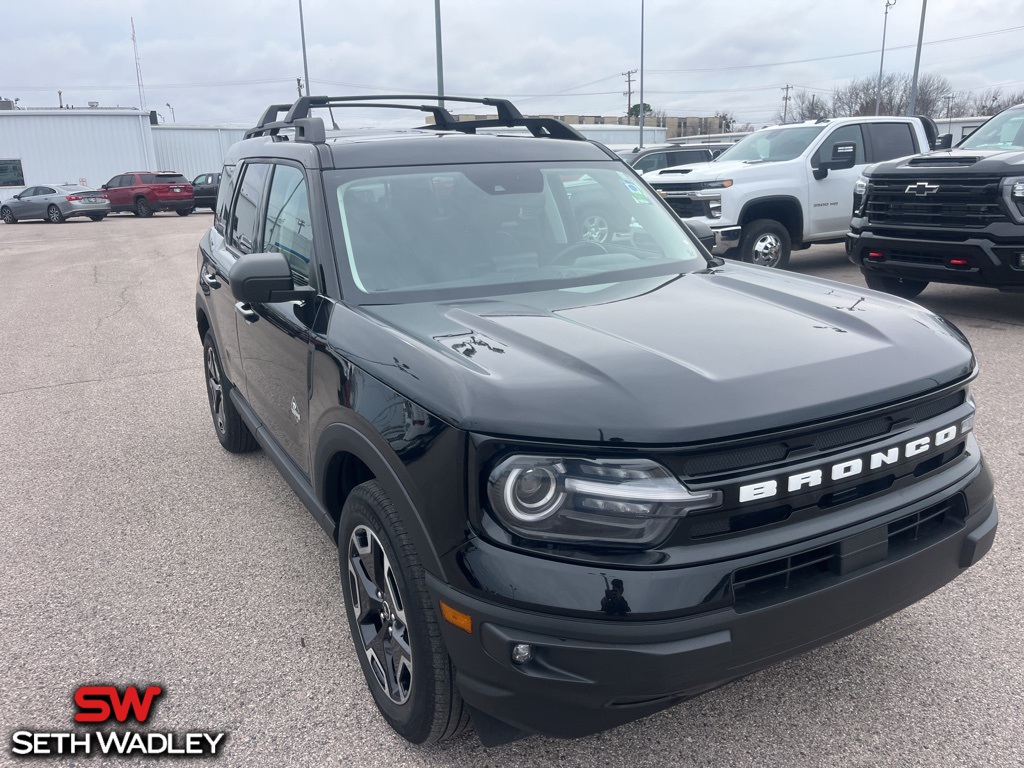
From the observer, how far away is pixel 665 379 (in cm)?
209

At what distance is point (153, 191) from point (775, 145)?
26.5m

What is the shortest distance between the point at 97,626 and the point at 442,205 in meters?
2.18

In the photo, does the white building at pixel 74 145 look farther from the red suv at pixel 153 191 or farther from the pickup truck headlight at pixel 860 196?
the pickup truck headlight at pixel 860 196

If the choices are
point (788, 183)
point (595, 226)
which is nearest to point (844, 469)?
point (595, 226)

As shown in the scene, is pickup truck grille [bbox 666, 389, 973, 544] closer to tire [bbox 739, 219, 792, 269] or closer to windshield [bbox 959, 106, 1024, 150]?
windshield [bbox 959, 106, 1024, 150]

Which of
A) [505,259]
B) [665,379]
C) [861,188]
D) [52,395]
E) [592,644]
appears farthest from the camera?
[861,188]

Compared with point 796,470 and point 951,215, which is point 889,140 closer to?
point 951,215

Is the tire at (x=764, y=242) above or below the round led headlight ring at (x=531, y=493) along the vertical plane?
below

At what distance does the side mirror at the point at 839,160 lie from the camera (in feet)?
31.8

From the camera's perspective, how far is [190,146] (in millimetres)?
44250

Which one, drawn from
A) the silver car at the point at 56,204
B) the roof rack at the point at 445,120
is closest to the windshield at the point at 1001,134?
the roof rack at the point at 445,120

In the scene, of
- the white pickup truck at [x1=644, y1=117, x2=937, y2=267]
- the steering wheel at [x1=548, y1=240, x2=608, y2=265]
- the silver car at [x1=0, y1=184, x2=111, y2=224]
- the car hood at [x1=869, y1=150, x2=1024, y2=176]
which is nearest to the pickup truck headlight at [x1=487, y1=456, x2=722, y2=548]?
the steering wheel at [x1=548, y1=240, x2=608, y2=265]

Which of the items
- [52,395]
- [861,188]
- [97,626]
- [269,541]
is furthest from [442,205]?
[861,188]

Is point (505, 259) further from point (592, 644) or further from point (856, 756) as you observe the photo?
point (856, 756)
